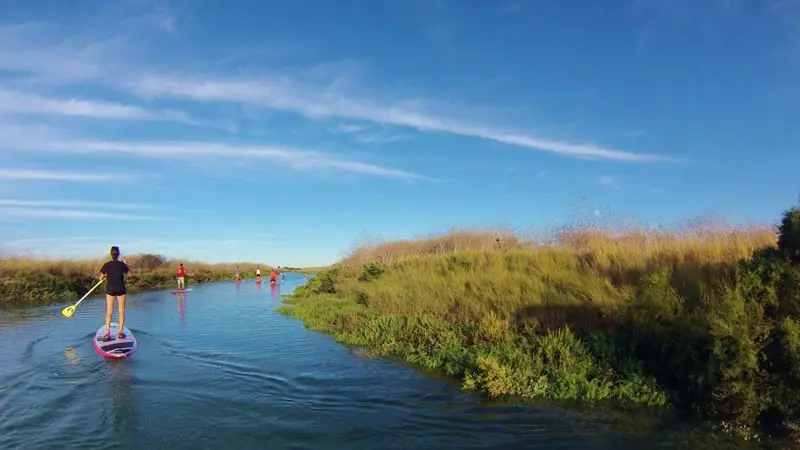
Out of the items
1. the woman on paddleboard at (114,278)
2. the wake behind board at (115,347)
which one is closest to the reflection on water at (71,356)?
the wake behind board at (115,347)

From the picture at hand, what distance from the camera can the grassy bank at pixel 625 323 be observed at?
736 centimetres

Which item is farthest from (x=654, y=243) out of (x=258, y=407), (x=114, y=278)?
(x=114, y=278)

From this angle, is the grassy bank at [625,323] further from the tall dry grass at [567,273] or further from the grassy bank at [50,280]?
the grassy bank at [50,280]

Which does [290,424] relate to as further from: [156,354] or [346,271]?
[346,271]

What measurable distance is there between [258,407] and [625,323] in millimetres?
7077

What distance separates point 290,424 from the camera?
26.6 feet

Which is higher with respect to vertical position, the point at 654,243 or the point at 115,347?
the point at 654,243

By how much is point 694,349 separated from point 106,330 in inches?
567

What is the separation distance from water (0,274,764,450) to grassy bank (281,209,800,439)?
35.7 inches

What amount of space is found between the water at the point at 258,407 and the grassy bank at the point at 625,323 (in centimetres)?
91

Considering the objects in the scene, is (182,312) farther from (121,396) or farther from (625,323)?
(625,323)

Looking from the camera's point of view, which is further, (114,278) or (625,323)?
(114,278)

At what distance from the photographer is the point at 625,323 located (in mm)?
10188

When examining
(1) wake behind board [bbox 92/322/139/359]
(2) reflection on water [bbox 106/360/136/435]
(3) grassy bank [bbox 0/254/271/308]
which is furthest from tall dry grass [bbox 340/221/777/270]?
(3) grassy bank [bbox 0/254/271/308]
